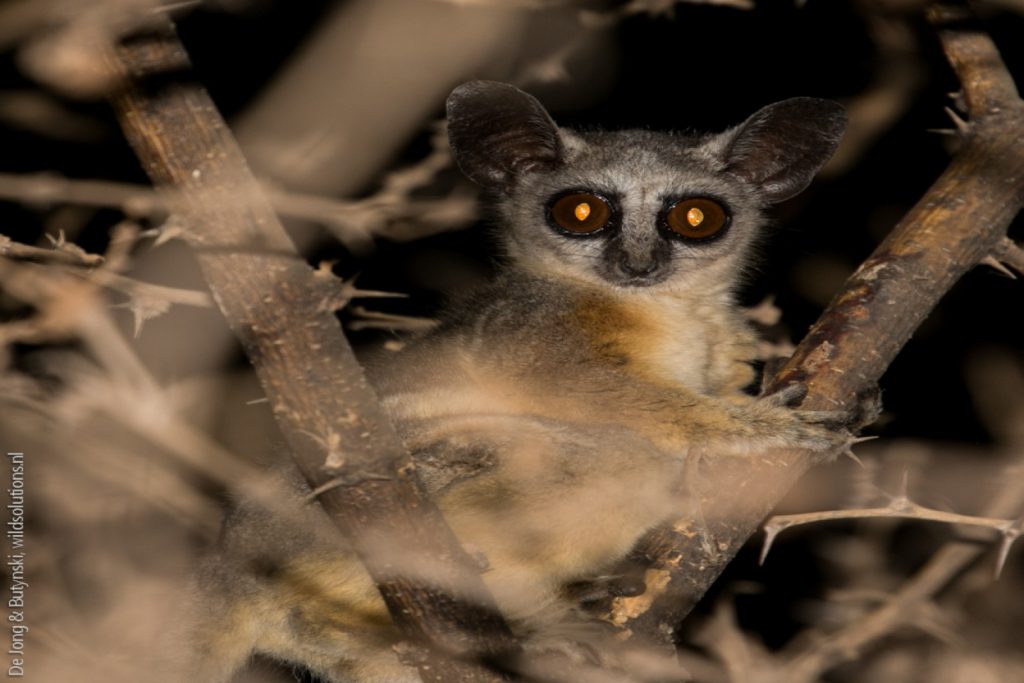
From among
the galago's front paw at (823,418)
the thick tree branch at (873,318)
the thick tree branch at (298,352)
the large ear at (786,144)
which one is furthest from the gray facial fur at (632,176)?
the thick tree branch at (298,352)

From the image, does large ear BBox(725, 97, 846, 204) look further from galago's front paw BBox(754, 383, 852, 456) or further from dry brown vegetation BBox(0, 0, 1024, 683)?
galago's front paw BBox(754, 383, 852, 456)

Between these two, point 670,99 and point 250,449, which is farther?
point 670,99

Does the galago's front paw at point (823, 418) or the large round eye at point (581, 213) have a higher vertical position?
the galago's front paw at point (823, 418)

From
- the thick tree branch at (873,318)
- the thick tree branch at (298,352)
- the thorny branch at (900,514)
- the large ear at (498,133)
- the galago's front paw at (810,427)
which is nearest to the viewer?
the thick tree branch at (298,352)

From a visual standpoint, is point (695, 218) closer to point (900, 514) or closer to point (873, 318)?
point (873, 318)

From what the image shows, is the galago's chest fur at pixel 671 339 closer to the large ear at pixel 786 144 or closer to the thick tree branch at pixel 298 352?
the large ear at pixel 786 144

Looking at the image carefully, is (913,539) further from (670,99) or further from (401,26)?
(401,26)

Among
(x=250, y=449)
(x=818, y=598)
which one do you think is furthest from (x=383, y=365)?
(x=818, y=598)
